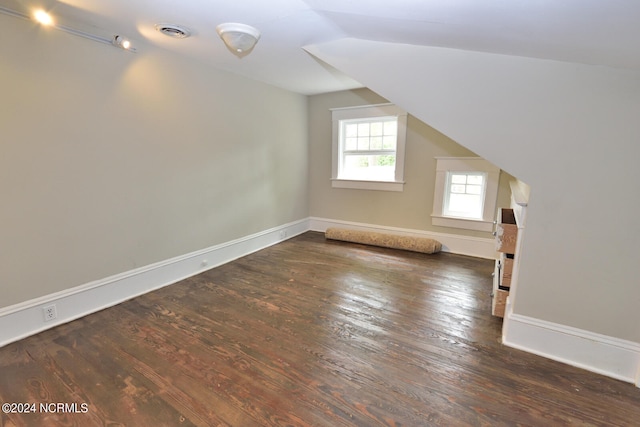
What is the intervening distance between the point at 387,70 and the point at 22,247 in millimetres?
2974

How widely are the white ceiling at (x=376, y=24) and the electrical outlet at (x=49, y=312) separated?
209cm

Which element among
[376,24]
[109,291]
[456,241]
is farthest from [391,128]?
[109,291]

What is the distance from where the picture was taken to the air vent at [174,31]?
2.25m

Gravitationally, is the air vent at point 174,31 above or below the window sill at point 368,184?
above

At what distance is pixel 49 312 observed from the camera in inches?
89.0

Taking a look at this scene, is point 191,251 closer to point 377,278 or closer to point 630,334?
point 377,278

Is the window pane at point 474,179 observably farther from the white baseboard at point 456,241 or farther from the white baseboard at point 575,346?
the white baseboard at point 575,346

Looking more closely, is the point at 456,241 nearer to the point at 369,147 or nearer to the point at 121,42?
the point at 369,147

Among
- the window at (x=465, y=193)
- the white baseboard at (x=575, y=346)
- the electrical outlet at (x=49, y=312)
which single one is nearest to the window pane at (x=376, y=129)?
the window at (x=465, y=193)

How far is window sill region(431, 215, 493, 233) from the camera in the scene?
3848 millimetres

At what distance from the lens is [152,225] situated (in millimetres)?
2893

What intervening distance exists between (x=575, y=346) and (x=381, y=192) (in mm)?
2991

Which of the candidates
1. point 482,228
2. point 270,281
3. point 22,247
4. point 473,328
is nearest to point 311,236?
point 270,281

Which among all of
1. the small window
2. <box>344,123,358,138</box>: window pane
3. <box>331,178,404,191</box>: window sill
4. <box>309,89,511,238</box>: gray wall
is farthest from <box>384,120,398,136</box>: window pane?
the small window
